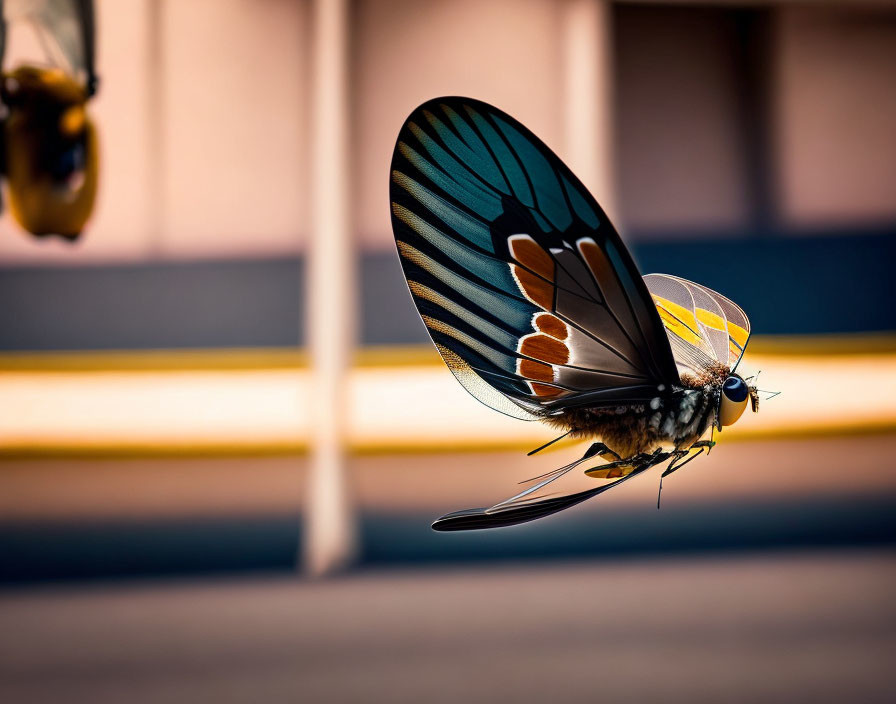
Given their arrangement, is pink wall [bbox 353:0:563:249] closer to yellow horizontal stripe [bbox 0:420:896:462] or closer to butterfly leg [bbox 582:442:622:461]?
yellow horizontal stripe [bbox 0:420:896:462]

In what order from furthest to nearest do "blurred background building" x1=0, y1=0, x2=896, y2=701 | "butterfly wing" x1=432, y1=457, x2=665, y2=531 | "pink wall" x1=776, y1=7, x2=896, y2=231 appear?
"blurred background building" x1=0, y1=0, x2=896, y2=701 < "pink wall" x1=776, y1=7, x2=896, y2=231 < "butterfly wing" x1=432, y1=457, x2=665, y2=531

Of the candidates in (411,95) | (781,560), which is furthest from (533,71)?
(781,560)

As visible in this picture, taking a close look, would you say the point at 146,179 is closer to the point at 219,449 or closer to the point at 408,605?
the point at 219,449

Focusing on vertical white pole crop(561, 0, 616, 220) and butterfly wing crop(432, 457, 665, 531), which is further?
vertical white pole crop(561, 0, 616, 220)

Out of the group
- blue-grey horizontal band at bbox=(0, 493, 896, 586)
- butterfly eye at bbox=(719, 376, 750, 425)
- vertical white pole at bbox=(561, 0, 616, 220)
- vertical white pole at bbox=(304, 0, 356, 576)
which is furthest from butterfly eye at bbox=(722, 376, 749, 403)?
blue-grey horizontal band at bbox=(0, 493, 896, 586)

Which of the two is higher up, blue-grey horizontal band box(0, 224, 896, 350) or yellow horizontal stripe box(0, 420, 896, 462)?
blue-grey horizontal band box(0, 224, 896, 350)

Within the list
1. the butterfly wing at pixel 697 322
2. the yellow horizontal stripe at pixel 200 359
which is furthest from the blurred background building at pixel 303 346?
the butterfly wing at pixel 697 322

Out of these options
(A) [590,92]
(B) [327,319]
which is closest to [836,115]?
(A) [590,92]
